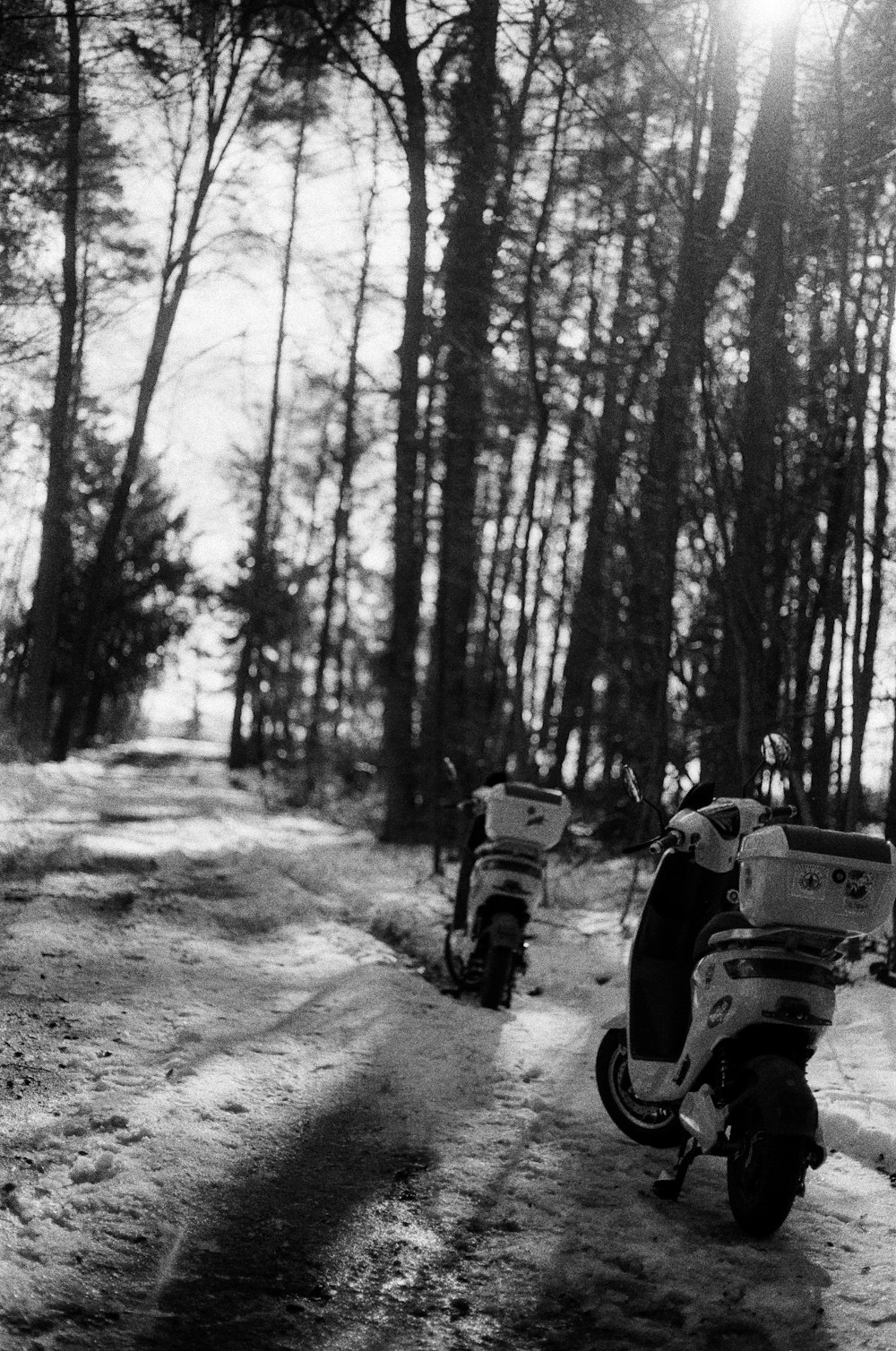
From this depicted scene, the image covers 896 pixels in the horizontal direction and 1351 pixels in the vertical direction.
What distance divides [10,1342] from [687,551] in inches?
547

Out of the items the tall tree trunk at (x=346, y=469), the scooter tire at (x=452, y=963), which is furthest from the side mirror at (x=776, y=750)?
the tall tree trunk at (x=346, y=469)

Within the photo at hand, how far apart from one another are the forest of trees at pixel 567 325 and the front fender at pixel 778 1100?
4.62 m

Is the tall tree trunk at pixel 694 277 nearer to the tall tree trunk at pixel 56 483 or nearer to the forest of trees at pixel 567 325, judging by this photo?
the forest of trees at pixel 567 325

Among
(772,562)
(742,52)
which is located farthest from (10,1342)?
(742,52)

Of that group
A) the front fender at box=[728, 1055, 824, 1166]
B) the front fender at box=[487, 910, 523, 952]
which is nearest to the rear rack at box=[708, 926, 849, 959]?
the front fender at box=[728, 1055, 824, 1166]

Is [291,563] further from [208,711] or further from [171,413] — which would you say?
Answer: [208,711]

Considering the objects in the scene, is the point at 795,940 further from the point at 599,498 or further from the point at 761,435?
the point at 599,498

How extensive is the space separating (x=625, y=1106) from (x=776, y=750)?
1.49 meters

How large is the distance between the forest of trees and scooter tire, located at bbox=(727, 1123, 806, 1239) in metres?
4.70

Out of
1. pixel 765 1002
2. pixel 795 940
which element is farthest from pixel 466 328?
pixel 765 1002

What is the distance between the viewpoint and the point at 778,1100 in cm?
381

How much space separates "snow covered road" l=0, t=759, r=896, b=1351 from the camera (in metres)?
3.25

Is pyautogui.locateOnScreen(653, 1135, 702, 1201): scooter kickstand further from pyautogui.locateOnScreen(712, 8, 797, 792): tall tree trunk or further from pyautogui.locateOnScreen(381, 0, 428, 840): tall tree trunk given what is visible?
pyautogui.locateOnScreen(381, 0, 428, 840): tall tree trunk

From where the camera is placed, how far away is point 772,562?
10.0 metres
